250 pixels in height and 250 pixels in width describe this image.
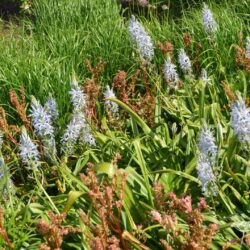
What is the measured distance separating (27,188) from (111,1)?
141 inches

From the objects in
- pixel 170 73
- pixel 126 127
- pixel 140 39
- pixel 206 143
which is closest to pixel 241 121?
pixel 206 143

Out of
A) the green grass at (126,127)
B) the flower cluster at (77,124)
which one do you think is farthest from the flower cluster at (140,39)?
the flower cluster at (77,124)

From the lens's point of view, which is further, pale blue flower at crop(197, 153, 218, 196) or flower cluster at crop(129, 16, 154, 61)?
flower cluster at crop(129, 16, 154, 61)

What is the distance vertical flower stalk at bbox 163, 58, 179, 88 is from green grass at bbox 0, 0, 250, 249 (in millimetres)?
113

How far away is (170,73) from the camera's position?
13.1ft

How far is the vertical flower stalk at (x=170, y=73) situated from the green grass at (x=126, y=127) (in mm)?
113

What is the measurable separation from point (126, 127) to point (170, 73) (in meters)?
0.58

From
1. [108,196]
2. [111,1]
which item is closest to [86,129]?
[108,196]

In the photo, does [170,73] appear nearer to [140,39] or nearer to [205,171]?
[140,39]

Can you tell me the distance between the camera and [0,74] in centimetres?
481

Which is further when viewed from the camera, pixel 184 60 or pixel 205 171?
pixel 184 60

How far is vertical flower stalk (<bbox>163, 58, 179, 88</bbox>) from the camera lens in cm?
390

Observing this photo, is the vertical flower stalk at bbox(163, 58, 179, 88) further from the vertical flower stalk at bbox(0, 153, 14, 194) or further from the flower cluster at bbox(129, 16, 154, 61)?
the vertical flower stalk at bbox(0, 153, 14, 194)

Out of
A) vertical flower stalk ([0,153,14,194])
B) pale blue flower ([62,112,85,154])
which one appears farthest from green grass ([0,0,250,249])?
pale blue flower ([62,112,85,154])
